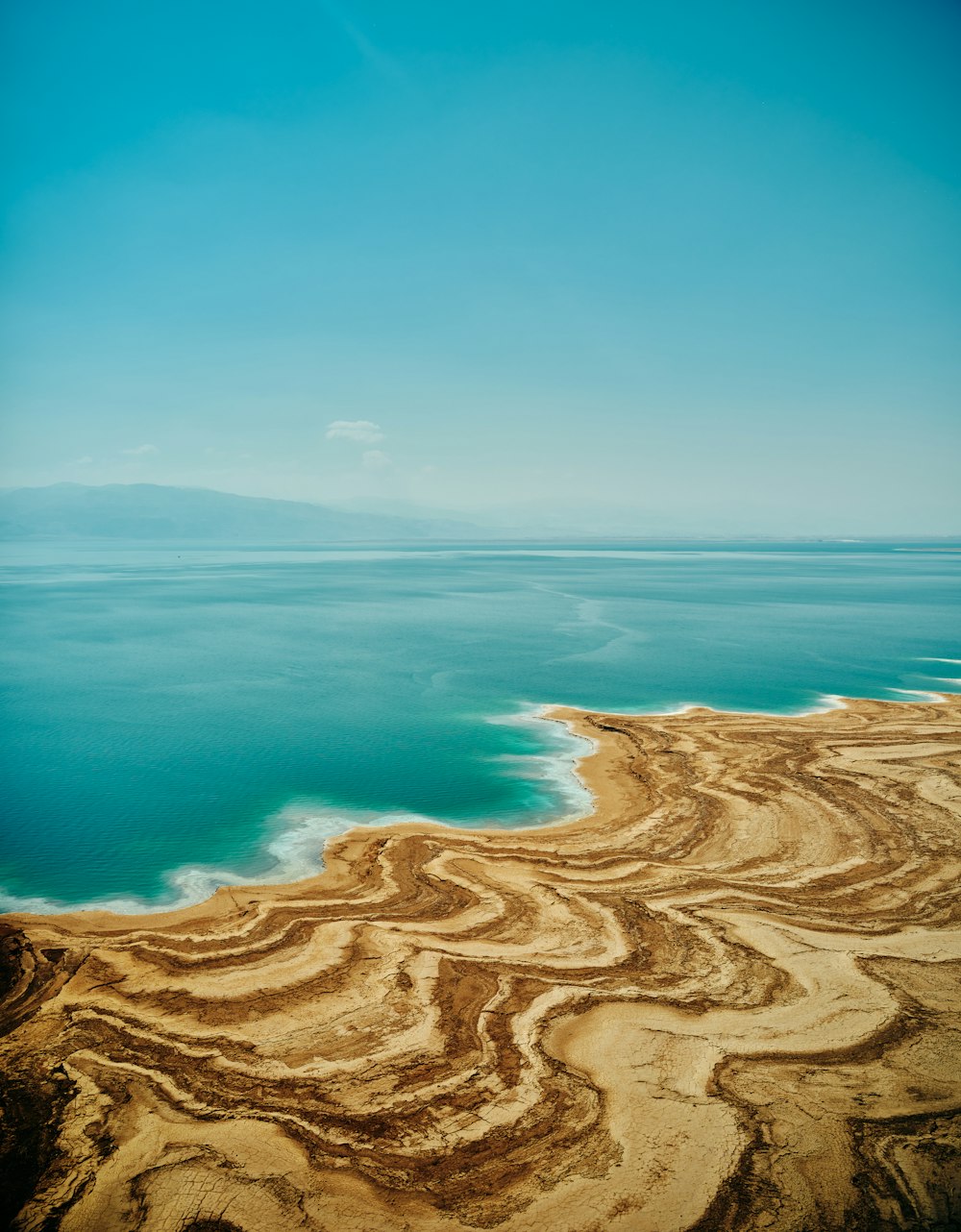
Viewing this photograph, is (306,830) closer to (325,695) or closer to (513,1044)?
(513,1044)

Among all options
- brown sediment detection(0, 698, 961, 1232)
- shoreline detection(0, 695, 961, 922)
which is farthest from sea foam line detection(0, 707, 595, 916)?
brown sediment detection(0, 698, 961, 1232)

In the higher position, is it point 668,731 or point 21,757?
point 668,731

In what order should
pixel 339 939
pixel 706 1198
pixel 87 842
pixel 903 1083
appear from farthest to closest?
pixel 87 842, pixel 339 939, pixel 903 1083, pixel 706 1198

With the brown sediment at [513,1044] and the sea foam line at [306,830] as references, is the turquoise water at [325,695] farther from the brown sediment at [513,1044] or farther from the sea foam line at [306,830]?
the brown sediment at [513,1044]

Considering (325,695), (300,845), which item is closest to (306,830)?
(300,845)

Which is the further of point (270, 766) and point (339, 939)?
point (270, 766)

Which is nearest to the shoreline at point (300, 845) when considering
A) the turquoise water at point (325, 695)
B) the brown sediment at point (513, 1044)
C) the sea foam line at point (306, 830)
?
the sea foam line at point (306, 830)

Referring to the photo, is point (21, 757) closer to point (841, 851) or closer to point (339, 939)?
point (339, 939)

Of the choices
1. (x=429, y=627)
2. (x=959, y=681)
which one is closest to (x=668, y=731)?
(x=959, y=681)
